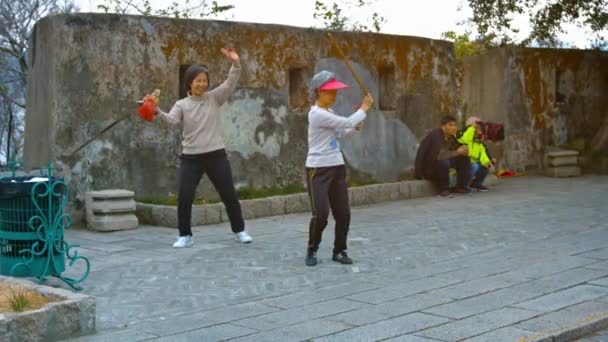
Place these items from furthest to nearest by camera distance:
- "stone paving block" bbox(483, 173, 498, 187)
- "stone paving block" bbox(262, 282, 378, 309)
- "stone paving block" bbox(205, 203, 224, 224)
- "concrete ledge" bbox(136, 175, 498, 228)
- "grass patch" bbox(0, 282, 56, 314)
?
"stone paving block" bbox(483, 173, 498, 187), "stone paving block" bbox(205, 203, 224, 224), "concrete ledge" bbox(136, 175, 498, 228), "stone paving block" bbox(262, 282, 378, 309), "grass patch" bbox(0, 282, 56, 314)

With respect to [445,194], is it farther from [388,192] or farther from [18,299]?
[18,299]

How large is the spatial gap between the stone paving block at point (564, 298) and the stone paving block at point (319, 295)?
121 centimetres

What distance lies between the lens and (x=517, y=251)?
8164mm

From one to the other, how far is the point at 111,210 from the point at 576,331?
6154mm

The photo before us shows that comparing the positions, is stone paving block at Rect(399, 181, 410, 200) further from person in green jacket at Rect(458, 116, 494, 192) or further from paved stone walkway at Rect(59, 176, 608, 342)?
paved stone walkway at Rect(59, 176, 608, 342)

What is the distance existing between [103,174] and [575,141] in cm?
1009

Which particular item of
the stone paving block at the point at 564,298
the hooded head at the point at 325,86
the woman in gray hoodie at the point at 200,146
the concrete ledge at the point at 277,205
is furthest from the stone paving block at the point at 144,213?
the stone paving block at the point at 564,298

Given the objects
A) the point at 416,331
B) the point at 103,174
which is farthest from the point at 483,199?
the point at 416,331

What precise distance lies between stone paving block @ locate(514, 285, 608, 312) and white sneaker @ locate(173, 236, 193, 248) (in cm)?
389

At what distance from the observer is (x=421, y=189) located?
44.0 feet

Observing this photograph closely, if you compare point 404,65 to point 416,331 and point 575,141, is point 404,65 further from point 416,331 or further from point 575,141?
point 416,331

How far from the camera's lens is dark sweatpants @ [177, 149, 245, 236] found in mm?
8930

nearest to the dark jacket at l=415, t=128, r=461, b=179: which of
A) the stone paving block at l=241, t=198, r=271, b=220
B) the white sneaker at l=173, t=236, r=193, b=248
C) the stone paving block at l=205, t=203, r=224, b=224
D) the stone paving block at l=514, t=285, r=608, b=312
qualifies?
the stone paving block at l=241, t=198, r=271, b=220

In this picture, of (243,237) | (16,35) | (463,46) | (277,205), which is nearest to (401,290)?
(243,237)
